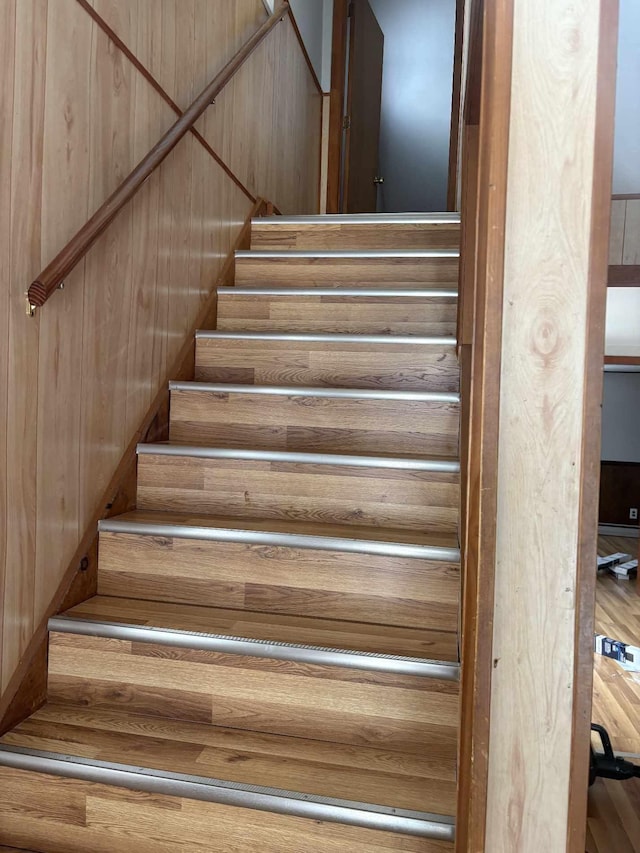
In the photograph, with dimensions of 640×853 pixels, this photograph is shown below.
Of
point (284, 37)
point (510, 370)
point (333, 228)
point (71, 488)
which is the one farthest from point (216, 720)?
point (284, 37)

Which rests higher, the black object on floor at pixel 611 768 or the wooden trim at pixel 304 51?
the wooden trim at pixel 304 51

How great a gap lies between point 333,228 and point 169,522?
68.9 inches

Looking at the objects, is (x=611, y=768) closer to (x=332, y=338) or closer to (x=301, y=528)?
(x=301, y=528)

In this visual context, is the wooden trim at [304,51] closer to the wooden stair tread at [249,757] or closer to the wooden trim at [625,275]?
the wooden trim at [625,275]

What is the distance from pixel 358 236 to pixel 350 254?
271mm

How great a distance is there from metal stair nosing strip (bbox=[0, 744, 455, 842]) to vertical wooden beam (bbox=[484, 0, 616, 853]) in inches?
13.8

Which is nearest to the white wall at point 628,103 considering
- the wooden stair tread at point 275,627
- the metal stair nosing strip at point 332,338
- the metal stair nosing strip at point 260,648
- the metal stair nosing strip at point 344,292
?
the metal stair nosing strip at point 344,292

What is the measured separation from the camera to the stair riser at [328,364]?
231 cm

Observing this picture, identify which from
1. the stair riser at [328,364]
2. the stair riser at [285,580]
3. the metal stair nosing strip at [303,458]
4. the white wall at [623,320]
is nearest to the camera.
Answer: the stair riser at [285,580]

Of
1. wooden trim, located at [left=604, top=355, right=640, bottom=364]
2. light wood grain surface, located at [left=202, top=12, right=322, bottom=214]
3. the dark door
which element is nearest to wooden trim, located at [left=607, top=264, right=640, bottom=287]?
→ wooden trim, located at [left=604, top=355, right=640, bottom=364]

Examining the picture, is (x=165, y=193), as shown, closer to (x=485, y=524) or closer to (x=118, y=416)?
(x=118, y=416)

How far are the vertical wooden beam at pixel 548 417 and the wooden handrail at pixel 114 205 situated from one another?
102 cm

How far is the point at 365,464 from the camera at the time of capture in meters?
1.93

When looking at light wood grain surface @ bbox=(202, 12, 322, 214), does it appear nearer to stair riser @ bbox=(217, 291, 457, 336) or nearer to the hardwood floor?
stair riser @ bbox=(217, 291, 457, 336)
